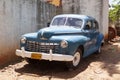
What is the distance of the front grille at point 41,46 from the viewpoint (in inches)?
311

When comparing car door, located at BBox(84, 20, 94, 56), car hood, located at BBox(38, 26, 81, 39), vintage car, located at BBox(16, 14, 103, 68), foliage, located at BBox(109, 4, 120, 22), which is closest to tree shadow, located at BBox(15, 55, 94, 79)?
vintage car, located at BBox(16, 14, 103, 68)

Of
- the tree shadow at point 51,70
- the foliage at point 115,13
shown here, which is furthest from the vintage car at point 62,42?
the foliage at point 115,13

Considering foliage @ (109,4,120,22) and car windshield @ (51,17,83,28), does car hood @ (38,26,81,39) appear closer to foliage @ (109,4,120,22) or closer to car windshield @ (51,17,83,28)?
car windshield @ (51,17,83,28)

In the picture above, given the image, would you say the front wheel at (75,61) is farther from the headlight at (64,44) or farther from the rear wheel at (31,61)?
the rear wheel at (31,61)

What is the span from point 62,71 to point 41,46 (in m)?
1.08

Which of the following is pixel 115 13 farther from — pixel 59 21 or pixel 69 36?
pixel 69 36

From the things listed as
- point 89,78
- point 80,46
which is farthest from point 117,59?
point 89,78

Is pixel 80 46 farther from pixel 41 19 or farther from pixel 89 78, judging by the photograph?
pixel 41 19

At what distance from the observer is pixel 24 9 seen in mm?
10484

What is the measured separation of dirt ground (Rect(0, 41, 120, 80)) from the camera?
24.7 feet

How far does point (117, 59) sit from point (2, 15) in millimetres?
4751

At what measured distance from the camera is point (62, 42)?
→ 7.76 meters

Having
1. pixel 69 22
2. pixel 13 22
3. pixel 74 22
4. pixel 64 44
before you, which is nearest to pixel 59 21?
pixel 69 22

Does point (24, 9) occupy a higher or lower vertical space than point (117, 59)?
higher
